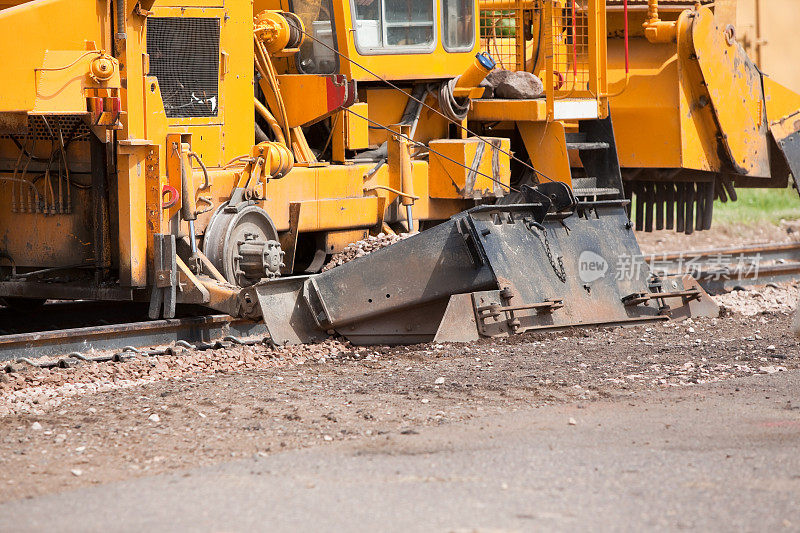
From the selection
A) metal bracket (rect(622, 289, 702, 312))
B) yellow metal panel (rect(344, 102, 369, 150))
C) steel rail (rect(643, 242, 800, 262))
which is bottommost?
steel rail (rect(643, 242, 800, 262))

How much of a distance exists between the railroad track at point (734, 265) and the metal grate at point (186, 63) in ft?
14.3

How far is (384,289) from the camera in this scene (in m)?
7.15

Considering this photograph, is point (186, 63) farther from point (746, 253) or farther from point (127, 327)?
point (746, 253)

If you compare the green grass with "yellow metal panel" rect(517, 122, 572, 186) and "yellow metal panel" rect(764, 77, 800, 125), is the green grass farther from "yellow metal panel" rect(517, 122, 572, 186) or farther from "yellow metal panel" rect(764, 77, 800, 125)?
"yellow metal panel" rect(517, 122, 572, 186)

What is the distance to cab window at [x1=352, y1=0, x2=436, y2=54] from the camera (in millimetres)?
8680

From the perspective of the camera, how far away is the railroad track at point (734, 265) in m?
10.3

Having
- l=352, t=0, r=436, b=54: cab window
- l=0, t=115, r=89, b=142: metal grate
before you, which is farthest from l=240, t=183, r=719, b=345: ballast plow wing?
l=352, t=0, r=436, b=54: cab window

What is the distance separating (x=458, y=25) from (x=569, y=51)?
1.36 metres

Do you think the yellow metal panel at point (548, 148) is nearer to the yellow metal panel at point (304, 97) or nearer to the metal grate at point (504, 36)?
the metal grate at point (504, 36)

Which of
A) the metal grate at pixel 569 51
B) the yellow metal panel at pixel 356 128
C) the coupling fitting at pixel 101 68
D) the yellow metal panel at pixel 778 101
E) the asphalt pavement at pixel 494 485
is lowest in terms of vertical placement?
the asphalt pavement at pixel 494 485

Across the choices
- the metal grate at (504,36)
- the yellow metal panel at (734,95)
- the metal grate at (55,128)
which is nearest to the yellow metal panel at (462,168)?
the metal grate at (504,36)

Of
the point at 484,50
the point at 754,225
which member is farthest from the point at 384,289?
the point at 754,225

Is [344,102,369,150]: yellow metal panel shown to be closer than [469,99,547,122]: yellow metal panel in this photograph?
Yes

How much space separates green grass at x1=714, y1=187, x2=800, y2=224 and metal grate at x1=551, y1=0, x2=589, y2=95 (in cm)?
582
